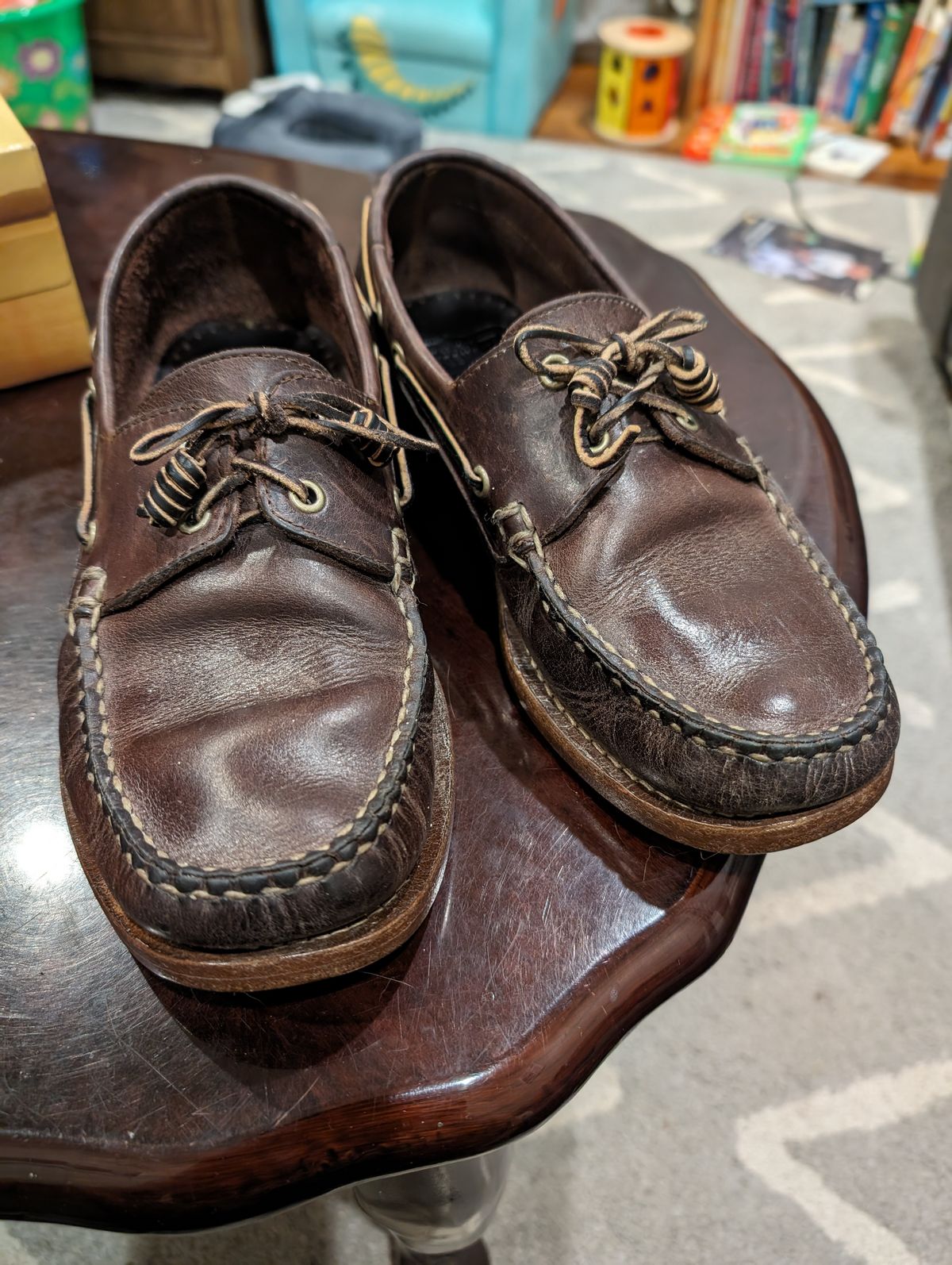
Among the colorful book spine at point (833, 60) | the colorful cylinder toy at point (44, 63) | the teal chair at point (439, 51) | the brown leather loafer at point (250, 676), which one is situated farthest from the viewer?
the colorful book spine at point (833, 60)

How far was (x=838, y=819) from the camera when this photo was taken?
1.68ft

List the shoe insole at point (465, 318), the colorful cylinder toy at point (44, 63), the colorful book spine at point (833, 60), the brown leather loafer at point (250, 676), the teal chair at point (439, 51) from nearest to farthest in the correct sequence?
the brown leather loafer at point (250, 676) < the shoe insole at point (465, 318) < the colorful cylinder toy at point (44, 63) < the teal chair at point (439, 51) < the colorful book spine at point (833, 60)

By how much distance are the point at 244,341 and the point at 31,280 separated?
184mm

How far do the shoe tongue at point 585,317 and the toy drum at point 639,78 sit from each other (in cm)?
188

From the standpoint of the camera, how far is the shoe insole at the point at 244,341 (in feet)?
2.57

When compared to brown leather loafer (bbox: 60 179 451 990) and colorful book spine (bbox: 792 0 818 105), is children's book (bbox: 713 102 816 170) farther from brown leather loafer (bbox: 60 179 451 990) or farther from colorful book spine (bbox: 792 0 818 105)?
brown leather loafer (bbox: 60 179 451 990)

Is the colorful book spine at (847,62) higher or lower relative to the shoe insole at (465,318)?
higher

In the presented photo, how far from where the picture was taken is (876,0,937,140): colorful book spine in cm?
206

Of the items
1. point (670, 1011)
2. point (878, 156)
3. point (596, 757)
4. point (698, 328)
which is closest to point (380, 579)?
point (596, 757)

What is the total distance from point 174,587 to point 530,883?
0.92ft

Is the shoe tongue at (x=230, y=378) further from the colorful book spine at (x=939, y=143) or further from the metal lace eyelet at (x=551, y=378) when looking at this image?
the colorful book spine at (x=939, y=143)

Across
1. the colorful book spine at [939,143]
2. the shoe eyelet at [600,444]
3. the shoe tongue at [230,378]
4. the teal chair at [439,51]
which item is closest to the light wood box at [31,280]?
the shoe tongue at [230,378]

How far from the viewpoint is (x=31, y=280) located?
31.0 inches

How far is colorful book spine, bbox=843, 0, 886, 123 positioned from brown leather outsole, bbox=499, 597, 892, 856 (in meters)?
2.27
